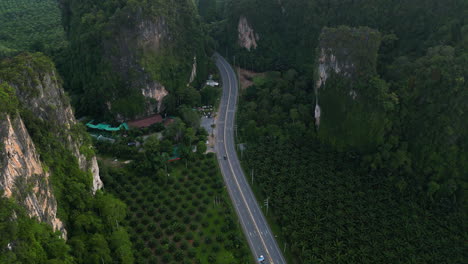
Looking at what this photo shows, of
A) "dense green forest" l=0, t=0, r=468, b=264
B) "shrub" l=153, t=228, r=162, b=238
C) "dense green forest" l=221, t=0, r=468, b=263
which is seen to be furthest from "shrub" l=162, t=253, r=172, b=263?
"dense green forest" l=221, t=0, r=468, b=263

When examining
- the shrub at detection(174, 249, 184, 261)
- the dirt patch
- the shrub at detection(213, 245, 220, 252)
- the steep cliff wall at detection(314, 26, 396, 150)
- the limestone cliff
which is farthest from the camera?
the dirt patch

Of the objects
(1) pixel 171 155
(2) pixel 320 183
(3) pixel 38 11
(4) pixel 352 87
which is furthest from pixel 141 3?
(3) pixel 38 11

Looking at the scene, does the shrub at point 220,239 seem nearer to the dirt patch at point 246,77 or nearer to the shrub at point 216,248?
the shrub at point 216,248

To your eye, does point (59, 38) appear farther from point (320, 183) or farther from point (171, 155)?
point (320, 183)

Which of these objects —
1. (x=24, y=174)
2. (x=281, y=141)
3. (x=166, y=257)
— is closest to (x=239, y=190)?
(x=281, y=141)

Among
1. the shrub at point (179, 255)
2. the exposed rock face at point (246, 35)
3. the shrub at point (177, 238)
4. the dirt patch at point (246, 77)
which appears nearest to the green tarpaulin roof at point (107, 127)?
the dirt patch at point (246, 77)

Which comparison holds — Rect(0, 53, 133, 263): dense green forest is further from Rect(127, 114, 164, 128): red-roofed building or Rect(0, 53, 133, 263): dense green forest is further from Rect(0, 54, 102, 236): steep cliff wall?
Rect(127, 114, 164, 128): red-roofed building
